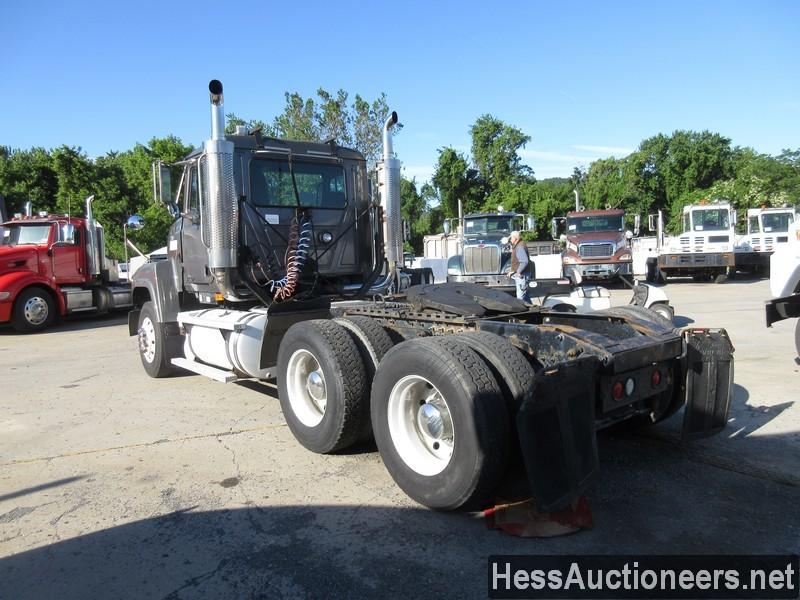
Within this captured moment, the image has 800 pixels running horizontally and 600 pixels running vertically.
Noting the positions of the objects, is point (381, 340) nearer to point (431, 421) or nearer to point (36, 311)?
point (431, 421)

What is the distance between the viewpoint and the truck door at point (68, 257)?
13.7 m

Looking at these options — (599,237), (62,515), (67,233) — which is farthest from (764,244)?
(62,515)

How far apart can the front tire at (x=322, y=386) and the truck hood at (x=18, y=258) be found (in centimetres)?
1098

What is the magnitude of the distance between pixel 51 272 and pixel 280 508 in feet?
40.6

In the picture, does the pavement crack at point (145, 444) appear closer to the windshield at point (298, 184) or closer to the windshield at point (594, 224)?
the windshield at point (298, 184)

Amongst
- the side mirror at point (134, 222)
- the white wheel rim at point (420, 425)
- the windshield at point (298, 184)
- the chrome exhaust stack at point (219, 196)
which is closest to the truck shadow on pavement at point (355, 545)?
the white wheel rim at point (420, 425)

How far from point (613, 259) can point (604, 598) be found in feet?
60.2

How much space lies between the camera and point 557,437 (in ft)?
9.83

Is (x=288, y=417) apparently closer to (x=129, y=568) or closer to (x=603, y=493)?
(x=129, y=568)

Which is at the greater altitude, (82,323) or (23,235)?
(23,235)

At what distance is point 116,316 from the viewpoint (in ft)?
54.3

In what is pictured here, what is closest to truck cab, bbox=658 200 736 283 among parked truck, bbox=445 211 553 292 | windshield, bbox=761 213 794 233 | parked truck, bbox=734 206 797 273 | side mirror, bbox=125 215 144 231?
parked truck, bbox=734 206 797 273

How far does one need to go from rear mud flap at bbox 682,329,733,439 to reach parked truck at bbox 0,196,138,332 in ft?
44.7

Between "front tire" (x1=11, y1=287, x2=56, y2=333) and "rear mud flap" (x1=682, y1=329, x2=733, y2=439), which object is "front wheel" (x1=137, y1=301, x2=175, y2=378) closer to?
"rear mud flap" (x1=682, y1=329, x2=733, y2=439)
